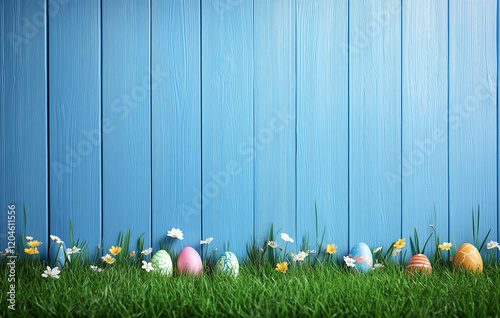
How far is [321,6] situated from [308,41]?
0.19 metres

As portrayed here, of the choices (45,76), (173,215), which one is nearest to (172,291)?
(173,215)

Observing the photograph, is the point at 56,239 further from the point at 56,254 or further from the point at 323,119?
the point at 323,119

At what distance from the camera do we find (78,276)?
4.78 feet

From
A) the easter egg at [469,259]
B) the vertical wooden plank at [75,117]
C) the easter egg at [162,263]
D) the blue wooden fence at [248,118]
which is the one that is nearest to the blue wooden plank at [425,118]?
the blue wooden fence at [248,118]

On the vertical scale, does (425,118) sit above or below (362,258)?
above

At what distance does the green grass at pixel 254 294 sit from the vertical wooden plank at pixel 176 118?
12.1 inches

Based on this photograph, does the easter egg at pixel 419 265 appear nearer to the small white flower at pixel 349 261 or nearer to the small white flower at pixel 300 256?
the small white flower at pixel 349 261

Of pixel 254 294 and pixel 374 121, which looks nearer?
pixel 254 294

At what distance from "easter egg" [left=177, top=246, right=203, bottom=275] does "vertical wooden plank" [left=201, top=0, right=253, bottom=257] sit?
124 millimetres

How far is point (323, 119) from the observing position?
1.68m

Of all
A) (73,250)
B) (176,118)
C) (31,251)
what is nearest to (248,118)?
(176,118)

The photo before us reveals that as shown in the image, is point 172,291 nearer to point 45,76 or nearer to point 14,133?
point 14,133

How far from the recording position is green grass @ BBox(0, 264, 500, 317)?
1162mm

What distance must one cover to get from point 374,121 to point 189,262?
1175 millimetres
